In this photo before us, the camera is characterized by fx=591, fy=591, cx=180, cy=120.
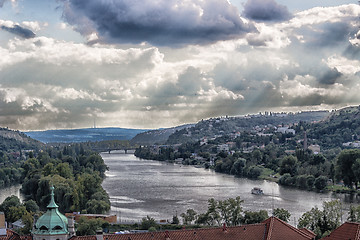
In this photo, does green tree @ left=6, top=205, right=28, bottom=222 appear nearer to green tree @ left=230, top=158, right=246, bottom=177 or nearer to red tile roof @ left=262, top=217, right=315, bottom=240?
red tile roof @ left=262, top=217, right=315, bottom=240

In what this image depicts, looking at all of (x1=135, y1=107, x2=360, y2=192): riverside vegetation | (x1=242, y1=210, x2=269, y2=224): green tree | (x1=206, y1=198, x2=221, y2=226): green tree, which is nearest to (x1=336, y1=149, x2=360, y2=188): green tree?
(x1=135, y1=107, x2=360, y2=192): riverside vegetation

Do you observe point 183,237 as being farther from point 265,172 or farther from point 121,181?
point 265,172

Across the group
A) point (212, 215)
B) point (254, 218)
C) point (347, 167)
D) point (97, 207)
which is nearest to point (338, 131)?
point (347, 167)

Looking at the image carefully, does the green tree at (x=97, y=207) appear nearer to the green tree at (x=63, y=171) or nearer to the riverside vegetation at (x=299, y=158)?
the green tree at (x=63, y=171)

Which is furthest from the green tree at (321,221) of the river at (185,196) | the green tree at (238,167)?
the green tree at (238,167)

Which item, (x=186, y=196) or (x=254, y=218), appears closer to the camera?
(x=254, y=218)

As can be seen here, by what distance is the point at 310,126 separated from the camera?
196 meters

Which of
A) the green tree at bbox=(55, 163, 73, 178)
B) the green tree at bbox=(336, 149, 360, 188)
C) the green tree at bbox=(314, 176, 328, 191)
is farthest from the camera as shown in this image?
the green tree at bbox=(55, 163, 73, 178)

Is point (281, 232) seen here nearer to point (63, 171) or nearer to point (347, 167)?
point (347, 167)

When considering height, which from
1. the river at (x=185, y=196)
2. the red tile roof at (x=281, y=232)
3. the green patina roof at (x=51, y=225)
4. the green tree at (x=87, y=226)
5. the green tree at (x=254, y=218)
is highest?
the green patina roof at (x=51, y=225)

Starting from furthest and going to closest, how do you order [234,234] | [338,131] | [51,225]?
1. [338,131]
2. [234,234]
3. [51,225]

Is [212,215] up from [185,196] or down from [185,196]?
up

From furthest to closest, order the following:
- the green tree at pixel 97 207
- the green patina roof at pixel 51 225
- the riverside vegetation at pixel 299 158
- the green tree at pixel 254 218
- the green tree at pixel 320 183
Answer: the riverside vegetation at pixel 299 158 → the green tree at pixel 320 183 → the green tree at pixel 97 207 → the green tree at pixel 254 218 → the green patina roof at pixel 51 225

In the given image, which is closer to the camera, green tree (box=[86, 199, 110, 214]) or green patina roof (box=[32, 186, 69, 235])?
green patina roof (box=[32, 186, 69, 235])
